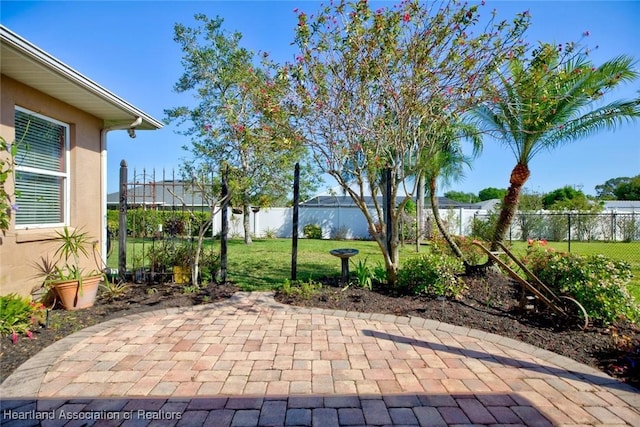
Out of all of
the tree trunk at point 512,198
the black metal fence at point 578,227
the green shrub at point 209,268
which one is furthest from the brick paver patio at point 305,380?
the black metal fence at point 578,227

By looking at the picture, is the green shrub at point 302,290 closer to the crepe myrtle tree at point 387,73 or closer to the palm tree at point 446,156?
the crepe myrtle tree at point 387,73

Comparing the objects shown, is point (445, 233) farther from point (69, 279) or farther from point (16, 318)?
point (16, 318)

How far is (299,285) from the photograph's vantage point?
245 inches

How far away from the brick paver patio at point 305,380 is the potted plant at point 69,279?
948 millimetres

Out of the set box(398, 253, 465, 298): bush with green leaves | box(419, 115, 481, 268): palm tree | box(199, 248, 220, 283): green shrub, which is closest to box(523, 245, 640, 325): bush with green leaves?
box(398, 253, 465, 298): bush with green leaves

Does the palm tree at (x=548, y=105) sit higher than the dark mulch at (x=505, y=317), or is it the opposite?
the palm tree at (x=548, y=105)

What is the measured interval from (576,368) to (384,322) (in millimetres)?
2075

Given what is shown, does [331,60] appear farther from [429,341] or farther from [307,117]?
[429,341]

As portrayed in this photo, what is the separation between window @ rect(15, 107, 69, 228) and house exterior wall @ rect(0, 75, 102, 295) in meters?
0.10

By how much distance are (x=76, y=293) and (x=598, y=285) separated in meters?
7.06

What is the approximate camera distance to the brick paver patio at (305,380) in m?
2.44

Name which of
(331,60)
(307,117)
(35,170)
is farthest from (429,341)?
(35,170)

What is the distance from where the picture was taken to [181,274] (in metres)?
6.38

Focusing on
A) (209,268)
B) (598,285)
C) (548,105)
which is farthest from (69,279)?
(548,105)
